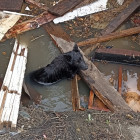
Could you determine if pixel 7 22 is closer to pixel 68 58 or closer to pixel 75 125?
pixel 68 58

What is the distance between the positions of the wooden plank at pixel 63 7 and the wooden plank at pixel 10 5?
38.7 inches

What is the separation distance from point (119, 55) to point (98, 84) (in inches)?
44.8

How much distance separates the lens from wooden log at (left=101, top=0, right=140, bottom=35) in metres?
8.28

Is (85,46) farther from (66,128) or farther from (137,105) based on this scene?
(66,128)

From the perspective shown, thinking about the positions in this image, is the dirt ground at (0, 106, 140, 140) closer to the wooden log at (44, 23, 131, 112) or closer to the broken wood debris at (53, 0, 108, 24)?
the wooden log at (44, 23, 131, 112)

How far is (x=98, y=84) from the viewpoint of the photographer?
269 inches

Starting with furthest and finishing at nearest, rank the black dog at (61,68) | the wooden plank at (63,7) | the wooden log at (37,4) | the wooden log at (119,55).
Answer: the wooden log at (37,4), the wooden plank at (63,7), the wooden log at (119,55), the black dog at (61,68)

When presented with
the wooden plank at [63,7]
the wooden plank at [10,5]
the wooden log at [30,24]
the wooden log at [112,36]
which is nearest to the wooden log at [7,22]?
the wooden log at [30,24]

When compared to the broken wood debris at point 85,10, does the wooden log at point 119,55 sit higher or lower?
lower

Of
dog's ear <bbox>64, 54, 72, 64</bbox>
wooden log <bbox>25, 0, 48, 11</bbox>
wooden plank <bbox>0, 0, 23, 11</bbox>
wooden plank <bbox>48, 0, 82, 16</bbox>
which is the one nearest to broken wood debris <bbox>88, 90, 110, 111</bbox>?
dog's ear <bbox>64, 54, 72, 64</bbox>

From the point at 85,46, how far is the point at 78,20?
1211mm

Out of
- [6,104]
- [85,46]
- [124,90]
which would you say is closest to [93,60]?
[85,46]

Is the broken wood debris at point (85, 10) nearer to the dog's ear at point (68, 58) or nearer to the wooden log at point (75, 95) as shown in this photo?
the dog's ear at point (68, 58)

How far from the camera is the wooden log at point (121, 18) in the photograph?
8279mm
